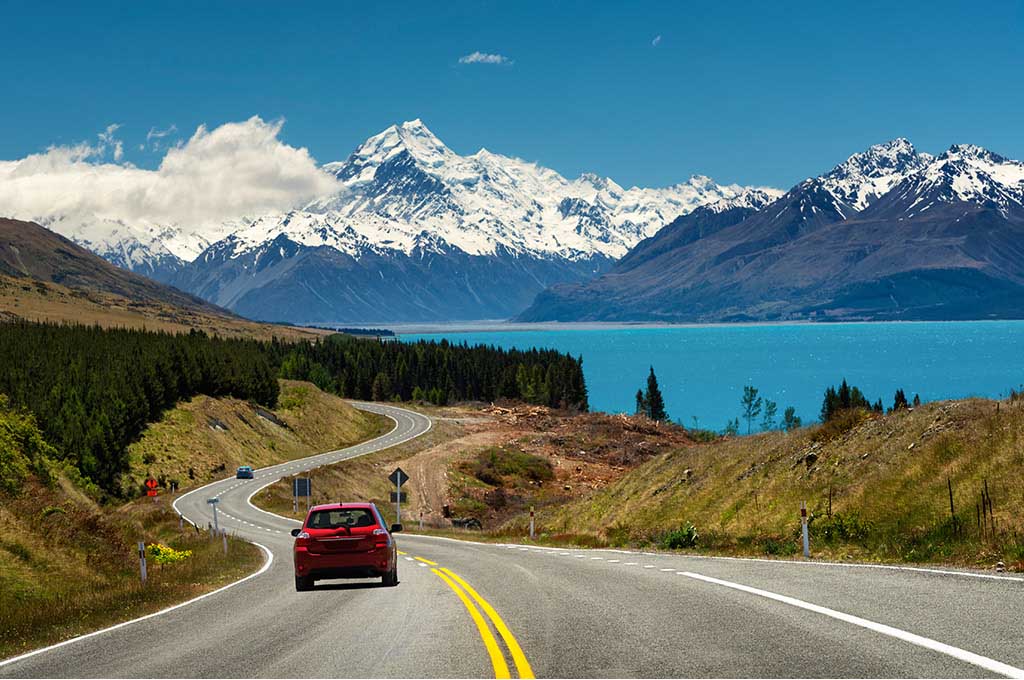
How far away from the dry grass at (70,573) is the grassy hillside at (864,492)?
13.8 m

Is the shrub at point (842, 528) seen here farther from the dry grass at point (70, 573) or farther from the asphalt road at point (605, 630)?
the dry grass at point (70, 573)

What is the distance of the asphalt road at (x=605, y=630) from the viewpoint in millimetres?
9469

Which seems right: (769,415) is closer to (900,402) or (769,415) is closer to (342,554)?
(900,402)

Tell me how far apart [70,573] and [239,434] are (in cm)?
8478

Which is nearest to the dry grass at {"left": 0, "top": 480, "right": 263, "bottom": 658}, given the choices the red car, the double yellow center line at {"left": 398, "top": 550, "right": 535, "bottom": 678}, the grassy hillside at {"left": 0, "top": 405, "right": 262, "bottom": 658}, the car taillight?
the grassy hillside at {"left": 0, "top": 405, "right": 262, "bottom": 658}

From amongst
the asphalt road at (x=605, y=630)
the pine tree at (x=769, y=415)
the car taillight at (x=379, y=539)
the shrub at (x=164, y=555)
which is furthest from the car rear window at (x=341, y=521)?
the pine tree at (x=769, y=415)

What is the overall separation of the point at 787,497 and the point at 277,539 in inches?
1041

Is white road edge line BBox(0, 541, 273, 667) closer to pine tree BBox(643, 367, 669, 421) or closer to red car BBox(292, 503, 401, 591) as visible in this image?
red car BBox(292, 503, 401, 591)

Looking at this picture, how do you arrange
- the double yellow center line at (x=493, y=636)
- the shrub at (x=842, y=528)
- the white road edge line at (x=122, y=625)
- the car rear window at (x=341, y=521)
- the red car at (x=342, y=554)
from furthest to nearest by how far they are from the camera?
the shrub at (x=842, y=528)
the car rear window at (x=341, y=521)
the red car at (x=342, y=554)
the white road edge line at (x=122, y=625)
the double yellow center line at (x=493, y=636)

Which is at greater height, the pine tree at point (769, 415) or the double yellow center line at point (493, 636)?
the pine tree at point (769, 415)

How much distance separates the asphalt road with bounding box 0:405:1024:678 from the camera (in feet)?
31.1

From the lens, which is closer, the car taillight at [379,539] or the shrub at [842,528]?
the car taillight at [379,539]

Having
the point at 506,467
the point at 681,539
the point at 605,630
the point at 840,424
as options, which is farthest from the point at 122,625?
the point at 506,467

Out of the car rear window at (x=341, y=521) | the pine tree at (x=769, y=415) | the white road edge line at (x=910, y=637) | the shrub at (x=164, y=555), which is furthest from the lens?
the pine tree at (x=769, y=415)
